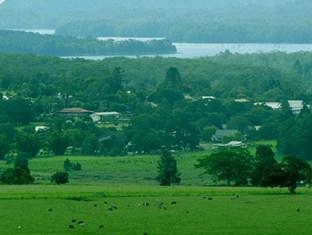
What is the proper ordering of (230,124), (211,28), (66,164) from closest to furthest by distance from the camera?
(66,164) < (230,124) < (211,28)

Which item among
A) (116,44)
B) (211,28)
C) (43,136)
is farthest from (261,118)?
(211,28)

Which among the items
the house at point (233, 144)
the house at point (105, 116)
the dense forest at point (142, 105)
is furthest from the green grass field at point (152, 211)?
the house at point (105, 116)

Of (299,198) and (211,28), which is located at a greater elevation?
(211,28)

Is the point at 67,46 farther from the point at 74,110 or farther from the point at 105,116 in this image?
the point at 105,116

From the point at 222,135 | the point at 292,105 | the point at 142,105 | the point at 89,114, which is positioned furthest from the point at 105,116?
the point at 292,105

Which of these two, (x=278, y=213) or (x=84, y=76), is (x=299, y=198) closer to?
(x=278, y=213)
